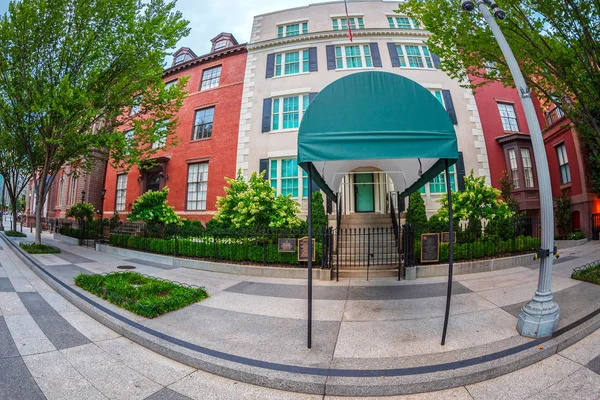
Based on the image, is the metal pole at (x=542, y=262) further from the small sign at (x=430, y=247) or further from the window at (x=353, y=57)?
the window at (x=353, y=57)

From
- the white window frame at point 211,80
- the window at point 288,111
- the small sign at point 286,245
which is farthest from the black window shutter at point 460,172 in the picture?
the white window frame at point 211,80

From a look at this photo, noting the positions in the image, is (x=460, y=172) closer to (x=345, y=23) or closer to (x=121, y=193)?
(x=345, y=23)

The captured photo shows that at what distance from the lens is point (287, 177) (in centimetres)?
1440

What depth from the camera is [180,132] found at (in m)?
17.6

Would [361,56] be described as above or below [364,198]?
above

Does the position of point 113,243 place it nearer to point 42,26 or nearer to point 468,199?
point 42,26

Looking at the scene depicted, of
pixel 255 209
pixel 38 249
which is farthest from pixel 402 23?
pixel 38 249

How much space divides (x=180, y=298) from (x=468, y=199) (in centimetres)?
932

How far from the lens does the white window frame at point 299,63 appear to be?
1572cm

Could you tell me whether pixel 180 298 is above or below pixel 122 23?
below

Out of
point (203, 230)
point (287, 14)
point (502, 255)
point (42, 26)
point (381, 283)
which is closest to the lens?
point (381, 283)

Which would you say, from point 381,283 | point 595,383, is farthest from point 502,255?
point 595,383

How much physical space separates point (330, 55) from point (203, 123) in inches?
363

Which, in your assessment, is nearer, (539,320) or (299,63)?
(539,320)
